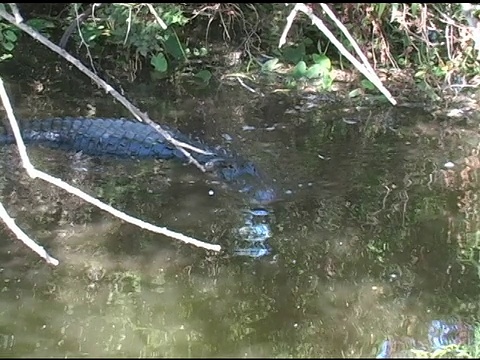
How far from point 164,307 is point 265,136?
1673mm

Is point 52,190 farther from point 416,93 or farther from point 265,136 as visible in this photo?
point 416,93

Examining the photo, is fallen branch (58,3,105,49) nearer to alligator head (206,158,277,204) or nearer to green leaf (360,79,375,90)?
alligator head (206,158,277,204)

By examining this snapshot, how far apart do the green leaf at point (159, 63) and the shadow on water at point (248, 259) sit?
4.12 feet

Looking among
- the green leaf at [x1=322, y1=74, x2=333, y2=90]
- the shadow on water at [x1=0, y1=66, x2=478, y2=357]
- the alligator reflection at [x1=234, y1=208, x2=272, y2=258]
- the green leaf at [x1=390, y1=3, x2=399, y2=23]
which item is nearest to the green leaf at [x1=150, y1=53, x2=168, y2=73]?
the green leaf at [x1=322, y1=74, x2=333, y2=90]

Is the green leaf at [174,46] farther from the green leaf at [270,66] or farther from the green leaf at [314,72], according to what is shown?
the green leaf at [314,72]

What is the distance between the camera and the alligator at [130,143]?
3.23 metres

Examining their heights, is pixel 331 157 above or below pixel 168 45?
above

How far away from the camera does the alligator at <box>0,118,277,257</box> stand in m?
3.23

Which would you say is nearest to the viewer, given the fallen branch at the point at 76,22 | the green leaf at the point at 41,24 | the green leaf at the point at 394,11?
the fallen branch at the point at 76,22

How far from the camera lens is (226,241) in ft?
8.82

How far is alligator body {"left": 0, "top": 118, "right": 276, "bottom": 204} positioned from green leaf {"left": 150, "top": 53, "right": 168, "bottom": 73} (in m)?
1.16

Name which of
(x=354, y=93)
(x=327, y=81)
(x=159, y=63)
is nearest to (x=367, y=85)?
(x=354, y=93)

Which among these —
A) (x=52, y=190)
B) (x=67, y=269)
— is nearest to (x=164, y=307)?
(x=67, y=269)

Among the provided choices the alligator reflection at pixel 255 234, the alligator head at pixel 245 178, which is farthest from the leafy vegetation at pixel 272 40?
the alligator reflection at pixel 255 234
